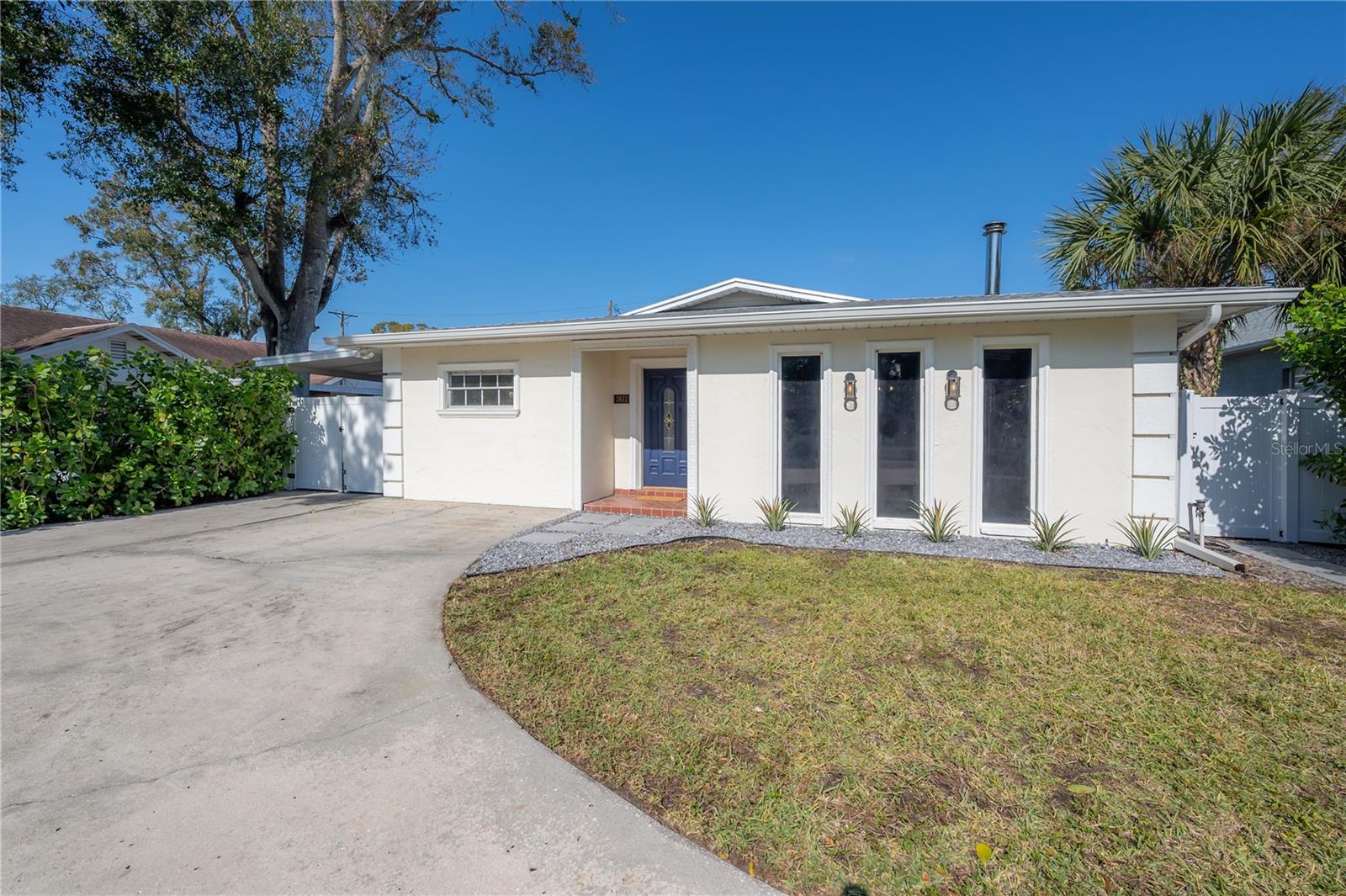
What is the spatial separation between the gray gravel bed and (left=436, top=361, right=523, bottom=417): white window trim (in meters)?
2.27

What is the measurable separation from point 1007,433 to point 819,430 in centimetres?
212

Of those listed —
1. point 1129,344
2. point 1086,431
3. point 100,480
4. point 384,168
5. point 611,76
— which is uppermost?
point 611,76

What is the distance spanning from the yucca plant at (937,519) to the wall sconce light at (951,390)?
116 centimetres

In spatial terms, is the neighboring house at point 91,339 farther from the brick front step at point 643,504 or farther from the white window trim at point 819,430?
the white window trim at point 819,430

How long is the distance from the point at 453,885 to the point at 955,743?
7.07ft

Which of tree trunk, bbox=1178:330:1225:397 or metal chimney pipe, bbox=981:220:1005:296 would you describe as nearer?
tree trunk, bbox=1178:330:1225:397

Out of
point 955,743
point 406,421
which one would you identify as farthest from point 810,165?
point 955,743

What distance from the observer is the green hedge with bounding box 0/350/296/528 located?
727 centimetres

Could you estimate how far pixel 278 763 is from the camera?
8.27ft

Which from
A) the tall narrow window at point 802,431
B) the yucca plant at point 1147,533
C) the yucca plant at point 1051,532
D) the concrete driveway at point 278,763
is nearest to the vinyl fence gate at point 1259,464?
the yucca plant at point 1147,533

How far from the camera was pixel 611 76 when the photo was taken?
1533 cm

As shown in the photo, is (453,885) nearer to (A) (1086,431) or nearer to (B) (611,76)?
(A) (1086,431)

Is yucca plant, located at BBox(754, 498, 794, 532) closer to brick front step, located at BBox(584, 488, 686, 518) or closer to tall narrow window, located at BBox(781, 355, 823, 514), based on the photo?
tall narrow window, located at BBox(781, 355, 823, 514)

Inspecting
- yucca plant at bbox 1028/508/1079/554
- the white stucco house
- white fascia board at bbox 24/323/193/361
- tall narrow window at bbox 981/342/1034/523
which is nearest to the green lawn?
yucca plant at bbox 1028/508/1079/554
